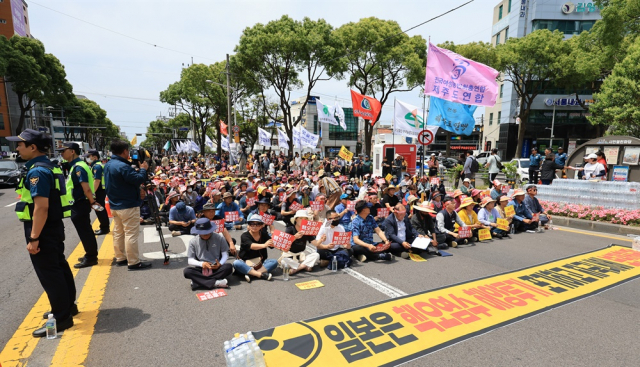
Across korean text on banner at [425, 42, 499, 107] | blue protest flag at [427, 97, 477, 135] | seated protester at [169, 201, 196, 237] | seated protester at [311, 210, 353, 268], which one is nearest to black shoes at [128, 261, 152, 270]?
seated protester at [169, 201, 196, 237]

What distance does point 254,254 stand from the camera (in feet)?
18.2

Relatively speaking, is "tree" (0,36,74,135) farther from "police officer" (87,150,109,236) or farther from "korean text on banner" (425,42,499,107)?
"korean text on banner" (425,42,499,107)

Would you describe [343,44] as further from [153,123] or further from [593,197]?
[153,123]

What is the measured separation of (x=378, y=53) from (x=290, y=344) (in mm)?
25497

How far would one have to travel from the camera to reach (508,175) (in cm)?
1574

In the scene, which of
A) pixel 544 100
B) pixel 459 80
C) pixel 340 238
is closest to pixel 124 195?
pixel 340 238

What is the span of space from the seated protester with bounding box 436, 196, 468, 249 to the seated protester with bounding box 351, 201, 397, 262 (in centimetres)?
160

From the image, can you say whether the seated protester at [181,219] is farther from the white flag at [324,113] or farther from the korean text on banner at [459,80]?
the white flag at [324,113]

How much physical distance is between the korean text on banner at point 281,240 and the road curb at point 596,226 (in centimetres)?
873

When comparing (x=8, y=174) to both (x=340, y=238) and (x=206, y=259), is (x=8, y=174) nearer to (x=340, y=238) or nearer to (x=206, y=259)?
(x=206, y=259)

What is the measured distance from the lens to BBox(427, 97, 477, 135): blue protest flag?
1003 cm

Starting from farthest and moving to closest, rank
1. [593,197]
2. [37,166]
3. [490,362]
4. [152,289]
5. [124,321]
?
[593,197] < [152,289] < [124,321] < [37,166] < [490,362]

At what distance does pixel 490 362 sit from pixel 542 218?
24.8 feet

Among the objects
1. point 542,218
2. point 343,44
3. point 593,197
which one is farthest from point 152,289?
point 343,44
